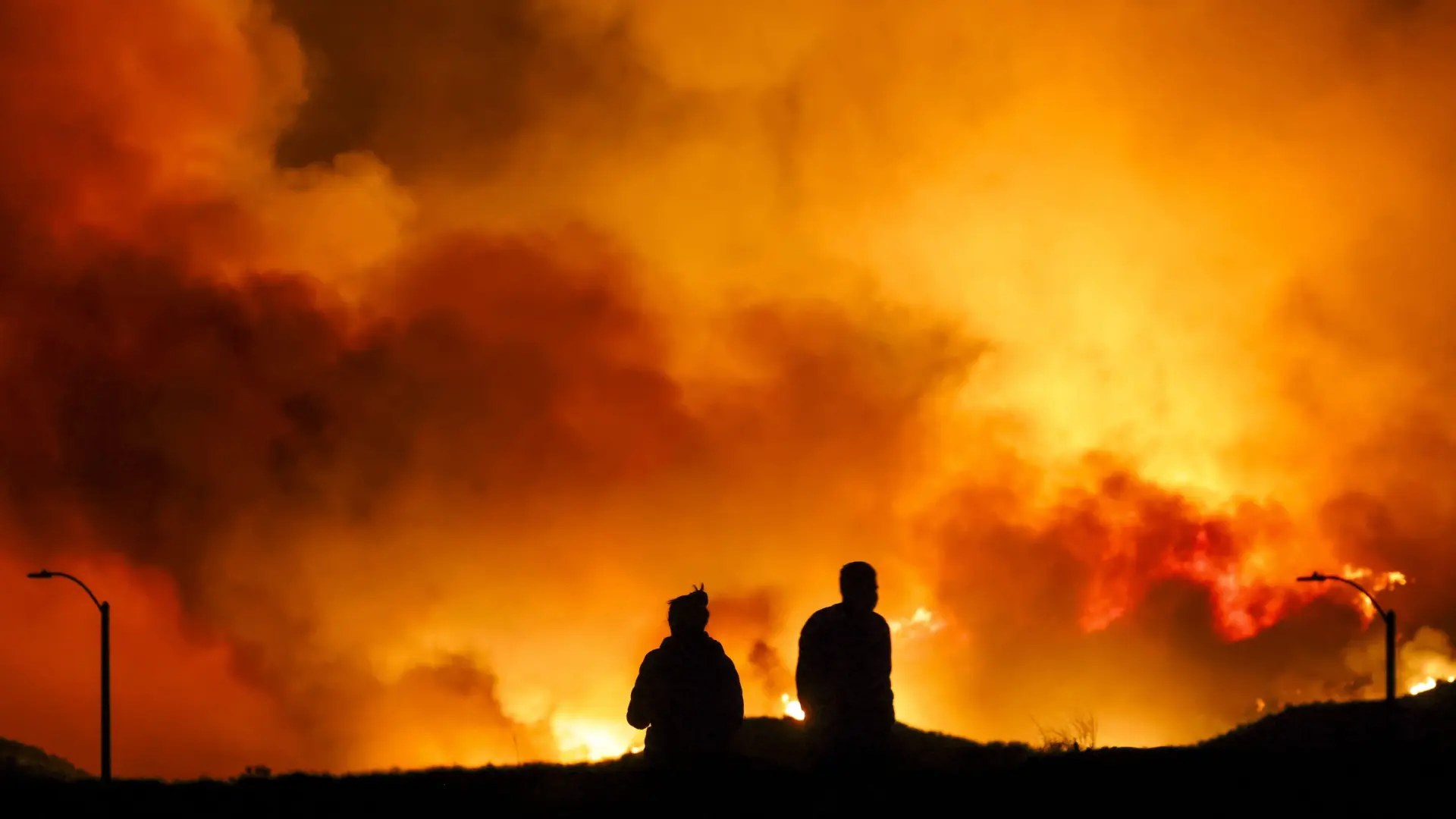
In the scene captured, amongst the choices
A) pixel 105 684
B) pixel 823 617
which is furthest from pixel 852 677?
pixel 105 684

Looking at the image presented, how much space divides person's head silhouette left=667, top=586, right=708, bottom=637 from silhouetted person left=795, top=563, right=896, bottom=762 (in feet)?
3.42

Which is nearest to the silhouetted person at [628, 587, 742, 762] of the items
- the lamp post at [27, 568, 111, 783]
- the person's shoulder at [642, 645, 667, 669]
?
the person's shoulder at [642, 645, 667, 669]

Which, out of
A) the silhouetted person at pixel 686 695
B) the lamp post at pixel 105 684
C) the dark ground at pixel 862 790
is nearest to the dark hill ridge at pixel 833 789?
the dark ground at pixel 862 790

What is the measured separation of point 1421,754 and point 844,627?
17.9 ft

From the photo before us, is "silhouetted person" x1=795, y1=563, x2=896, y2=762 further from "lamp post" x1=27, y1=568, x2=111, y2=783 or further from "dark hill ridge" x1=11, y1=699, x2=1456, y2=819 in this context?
"lamp post" x1=27, y1=568, x2=111, y2=783

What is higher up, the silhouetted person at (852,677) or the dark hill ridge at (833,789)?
the silhouetted person at (852,677)

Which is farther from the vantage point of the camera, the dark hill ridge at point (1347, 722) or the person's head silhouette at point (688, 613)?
the dark hill ridge at point (1347, 722)

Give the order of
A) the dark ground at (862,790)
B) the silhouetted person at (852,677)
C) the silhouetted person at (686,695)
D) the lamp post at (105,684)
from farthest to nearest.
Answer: the lamp post at (105,684) < the silhouetted person at (686,695) < the silhouetted person at (852,677) < the dark ground at (862,790)

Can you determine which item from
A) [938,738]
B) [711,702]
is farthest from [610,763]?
[938,738]

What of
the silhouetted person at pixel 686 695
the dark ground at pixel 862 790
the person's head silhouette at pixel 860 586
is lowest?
the dark ground at pixel 862 790

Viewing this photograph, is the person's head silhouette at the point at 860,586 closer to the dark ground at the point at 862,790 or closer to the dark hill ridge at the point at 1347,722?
the dark ground at the point at 862,790

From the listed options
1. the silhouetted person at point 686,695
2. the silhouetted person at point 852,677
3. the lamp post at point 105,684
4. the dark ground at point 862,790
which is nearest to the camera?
the dark ground at point 862,790

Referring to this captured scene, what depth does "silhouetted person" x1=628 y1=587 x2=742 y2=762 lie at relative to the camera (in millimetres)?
12430

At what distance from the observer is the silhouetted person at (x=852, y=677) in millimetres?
12125
